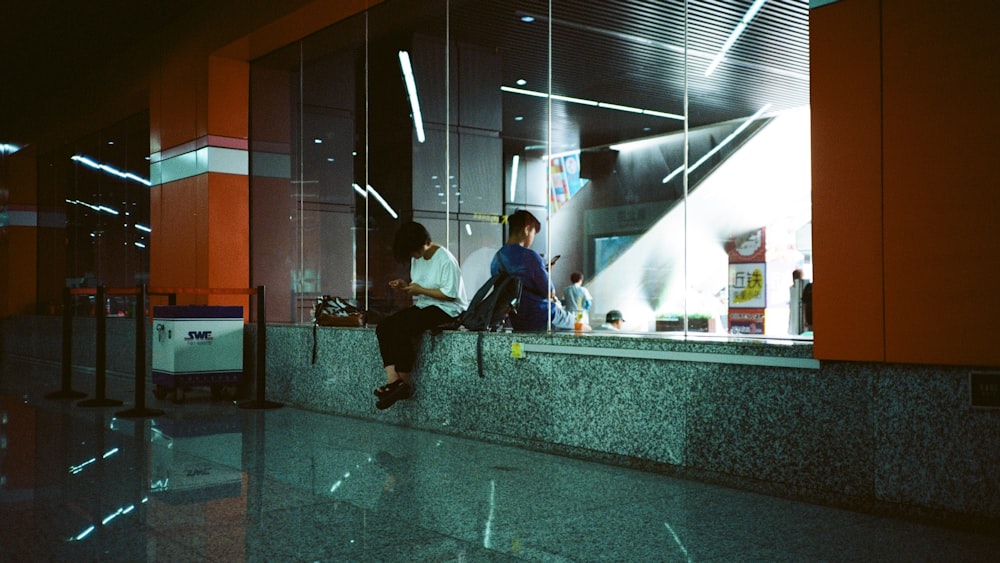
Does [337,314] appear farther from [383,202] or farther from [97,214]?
[97,214]

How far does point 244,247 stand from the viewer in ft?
33.6

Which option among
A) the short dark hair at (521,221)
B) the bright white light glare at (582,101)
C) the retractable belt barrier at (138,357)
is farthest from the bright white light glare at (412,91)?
the short dark hair at (521,221)

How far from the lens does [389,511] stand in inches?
152

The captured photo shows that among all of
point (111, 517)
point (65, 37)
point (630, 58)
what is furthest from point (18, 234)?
point (111, 517)

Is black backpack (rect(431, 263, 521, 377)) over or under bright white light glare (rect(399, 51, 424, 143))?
under

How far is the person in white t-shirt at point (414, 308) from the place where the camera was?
641 cm

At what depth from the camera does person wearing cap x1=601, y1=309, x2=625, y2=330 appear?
7.34 m

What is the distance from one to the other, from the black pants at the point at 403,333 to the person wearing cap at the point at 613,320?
1672 millimetres

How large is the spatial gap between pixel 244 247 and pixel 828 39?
7.90 m

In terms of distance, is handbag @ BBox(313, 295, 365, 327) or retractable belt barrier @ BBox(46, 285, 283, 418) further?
handbag @ BBox(313, 295, 365, 327)

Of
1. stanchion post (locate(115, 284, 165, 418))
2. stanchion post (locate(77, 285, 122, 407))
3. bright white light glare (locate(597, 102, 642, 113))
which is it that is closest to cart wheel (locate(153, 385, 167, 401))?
stanchion post (locate(77, 285, 122, 407))

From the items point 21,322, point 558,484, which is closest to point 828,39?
point 558,484

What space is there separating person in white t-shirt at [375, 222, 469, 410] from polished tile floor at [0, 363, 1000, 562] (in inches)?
24.0

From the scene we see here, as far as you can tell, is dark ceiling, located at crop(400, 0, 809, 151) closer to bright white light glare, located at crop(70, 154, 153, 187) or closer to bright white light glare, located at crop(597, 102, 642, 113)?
bright white light glare, located at crop(597, 102, 642, 113)
